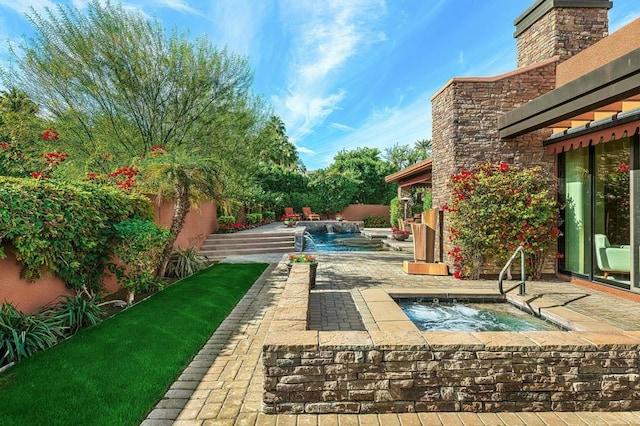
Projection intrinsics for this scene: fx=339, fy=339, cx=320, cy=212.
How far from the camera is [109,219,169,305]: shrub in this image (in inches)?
208

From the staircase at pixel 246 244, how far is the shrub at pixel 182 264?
2704 mm

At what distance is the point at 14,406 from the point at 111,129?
8145 mm

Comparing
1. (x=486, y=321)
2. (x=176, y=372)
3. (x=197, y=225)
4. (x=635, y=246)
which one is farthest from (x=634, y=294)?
(x=197, y=225)

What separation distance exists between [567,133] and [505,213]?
1904mm

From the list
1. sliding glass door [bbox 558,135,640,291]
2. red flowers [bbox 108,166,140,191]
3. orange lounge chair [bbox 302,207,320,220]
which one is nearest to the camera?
sliding glass door [bbox 558,135,640,291]

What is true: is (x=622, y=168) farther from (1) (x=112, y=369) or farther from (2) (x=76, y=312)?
(2) (x=76, y=312)

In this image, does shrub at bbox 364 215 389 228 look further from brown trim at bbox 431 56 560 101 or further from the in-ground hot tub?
the in-ground hot tub

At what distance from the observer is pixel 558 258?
24.0ft

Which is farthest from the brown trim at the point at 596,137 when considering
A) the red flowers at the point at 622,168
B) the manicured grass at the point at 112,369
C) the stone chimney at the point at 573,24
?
the manicured grass at the point at 112,369

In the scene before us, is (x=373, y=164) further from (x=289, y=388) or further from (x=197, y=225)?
(x=289, y=388)

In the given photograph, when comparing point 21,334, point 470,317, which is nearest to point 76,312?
point 21,334

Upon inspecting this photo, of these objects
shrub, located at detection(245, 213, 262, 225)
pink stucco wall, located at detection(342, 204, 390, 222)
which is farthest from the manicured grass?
Answer: pink stucco wall, located at detection(342, 204, 390, 222)

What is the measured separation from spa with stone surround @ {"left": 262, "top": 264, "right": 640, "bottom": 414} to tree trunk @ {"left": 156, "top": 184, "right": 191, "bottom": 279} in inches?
208

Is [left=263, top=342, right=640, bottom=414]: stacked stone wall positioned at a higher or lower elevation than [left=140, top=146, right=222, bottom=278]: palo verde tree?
lower
